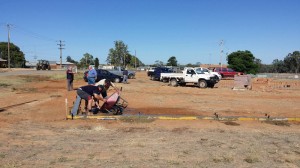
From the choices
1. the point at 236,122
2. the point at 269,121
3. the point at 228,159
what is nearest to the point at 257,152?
the point at 228,159

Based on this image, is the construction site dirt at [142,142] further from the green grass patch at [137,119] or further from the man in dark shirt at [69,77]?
the man in dark shirt at [69,77]

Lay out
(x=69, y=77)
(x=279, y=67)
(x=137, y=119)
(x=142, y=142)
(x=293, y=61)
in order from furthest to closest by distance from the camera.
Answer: (x=279, y=67)
(x=293, y=61)
(x=69, y=77)
(x=137, y=119)
(x=142, y=142)

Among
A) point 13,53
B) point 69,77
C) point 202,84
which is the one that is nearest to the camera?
point 69,77

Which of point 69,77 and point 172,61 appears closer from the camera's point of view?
point 69,77

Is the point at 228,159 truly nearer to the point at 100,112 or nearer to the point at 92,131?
the point at 92,131

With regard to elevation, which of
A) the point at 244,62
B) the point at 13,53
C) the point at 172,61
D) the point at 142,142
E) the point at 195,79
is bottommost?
the point at 142,142

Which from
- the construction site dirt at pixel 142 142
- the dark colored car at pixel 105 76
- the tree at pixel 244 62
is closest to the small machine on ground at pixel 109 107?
the construction site dirt at pixel 142 142

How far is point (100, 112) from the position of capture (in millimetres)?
10828

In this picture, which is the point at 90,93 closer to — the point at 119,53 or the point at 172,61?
the point at 119,53

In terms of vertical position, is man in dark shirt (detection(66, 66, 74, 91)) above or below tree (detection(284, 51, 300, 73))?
below

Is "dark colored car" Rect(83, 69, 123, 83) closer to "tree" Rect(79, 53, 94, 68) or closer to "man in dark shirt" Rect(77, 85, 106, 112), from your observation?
"man in dark shirt" Rect(77, 85, 106, 112)

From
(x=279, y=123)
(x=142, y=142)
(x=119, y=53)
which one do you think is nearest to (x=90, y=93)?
(x=142, y=142)

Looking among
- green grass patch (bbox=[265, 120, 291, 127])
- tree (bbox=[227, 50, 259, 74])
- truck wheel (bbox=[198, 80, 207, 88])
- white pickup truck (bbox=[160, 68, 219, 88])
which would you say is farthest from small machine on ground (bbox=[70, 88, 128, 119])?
tree (bbox=[227, 50, 259, 74])

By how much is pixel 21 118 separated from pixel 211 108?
8.05m
